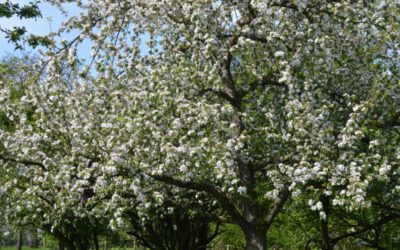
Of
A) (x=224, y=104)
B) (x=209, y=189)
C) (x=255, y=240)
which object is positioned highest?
(x=224, y=104)

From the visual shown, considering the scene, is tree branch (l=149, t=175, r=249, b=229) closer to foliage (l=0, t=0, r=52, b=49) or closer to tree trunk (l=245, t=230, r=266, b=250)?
tree trunk (l=245, t=230, r=266, b=250)

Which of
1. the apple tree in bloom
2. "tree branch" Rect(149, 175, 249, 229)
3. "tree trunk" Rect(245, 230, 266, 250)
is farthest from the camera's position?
"tree trunk" Rect(245, 230, 266, 250)

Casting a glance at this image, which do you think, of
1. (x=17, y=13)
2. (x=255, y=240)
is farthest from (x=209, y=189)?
(x=17, y=13)

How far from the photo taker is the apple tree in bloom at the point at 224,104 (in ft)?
34.2

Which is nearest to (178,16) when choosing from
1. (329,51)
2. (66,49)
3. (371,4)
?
(66,49)

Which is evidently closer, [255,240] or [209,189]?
[209,189]

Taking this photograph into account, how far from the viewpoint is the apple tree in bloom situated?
1043 centimetres

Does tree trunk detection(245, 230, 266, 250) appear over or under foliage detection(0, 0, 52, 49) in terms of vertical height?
under

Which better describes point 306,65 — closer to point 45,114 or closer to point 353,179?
point 353,179

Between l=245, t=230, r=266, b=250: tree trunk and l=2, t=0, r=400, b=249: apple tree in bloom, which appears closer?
l=2, t=0, r=400, b=249: apple tree in bloom

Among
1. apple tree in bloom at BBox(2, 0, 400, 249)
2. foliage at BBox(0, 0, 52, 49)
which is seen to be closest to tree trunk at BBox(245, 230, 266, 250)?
apple tree in bloom at BBox(2, 0, 400, 249)

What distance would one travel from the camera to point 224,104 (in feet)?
37.9

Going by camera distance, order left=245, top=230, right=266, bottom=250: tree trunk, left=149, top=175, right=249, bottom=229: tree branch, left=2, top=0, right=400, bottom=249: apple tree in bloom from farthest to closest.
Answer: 1. left=245, top=230, right=266, bottom=250: tree trunk
2. left=149, top=175, right=249, bottom=229: tree branch
3. left=2, top=0, right=400, bottom=249: apple tree in bloom

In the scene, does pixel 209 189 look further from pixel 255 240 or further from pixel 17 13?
pixel 17 13
